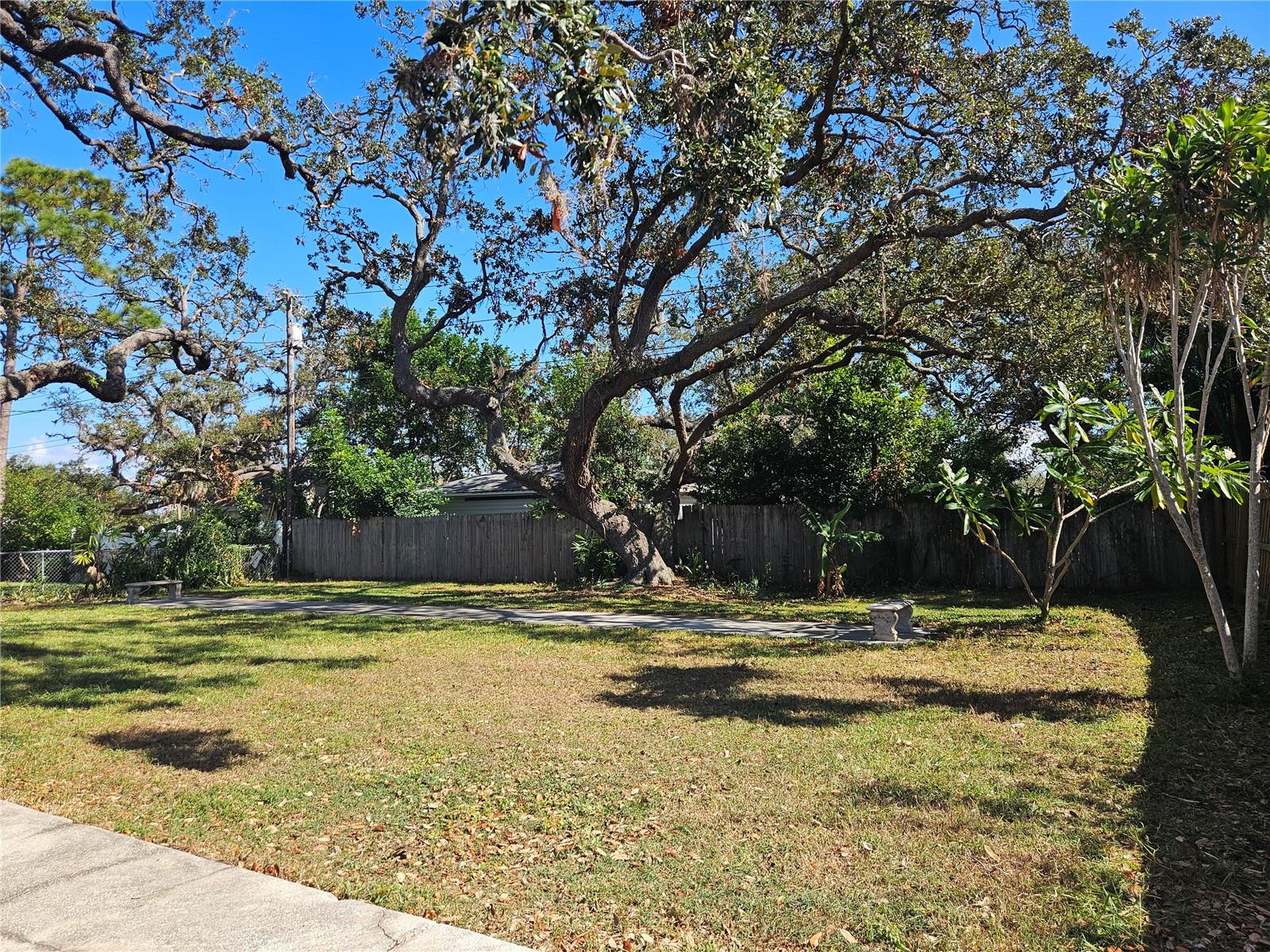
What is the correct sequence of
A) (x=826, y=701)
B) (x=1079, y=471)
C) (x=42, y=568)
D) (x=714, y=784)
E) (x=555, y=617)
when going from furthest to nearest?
(x=42, y=568)
(x=555, y=617)
(x=1079, y=471)
(x=826, y=701)
(x=714, y=784)

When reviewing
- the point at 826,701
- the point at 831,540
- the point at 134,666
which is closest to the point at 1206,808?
the point at 826,701

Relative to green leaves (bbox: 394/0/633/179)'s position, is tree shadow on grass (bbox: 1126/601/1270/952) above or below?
below

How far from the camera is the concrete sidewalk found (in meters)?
3.27

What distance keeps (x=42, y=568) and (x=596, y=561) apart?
13.8m

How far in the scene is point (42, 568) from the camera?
790 inches

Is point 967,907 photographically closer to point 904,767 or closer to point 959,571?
point 904,767

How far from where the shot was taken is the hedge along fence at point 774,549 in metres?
14.3

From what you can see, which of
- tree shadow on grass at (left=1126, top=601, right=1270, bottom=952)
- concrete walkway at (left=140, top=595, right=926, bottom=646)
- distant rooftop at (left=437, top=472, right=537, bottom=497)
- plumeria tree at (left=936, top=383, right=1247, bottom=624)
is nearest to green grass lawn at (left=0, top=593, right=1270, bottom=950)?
tree shadow on grass at (left=1126, top=601, right=1270, bottom=952)

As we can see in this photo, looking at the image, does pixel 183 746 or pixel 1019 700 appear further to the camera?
pixel 1019 700

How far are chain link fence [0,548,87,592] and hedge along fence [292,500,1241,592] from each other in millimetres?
5325

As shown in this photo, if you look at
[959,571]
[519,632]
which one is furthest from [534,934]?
[959,571]

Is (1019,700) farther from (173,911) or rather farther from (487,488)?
(487,488)

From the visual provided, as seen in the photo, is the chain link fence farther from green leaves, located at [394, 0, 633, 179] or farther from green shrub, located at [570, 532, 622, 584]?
green leaves, located at [394, 0, 633, 179]

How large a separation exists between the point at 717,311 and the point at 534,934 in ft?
48.7
